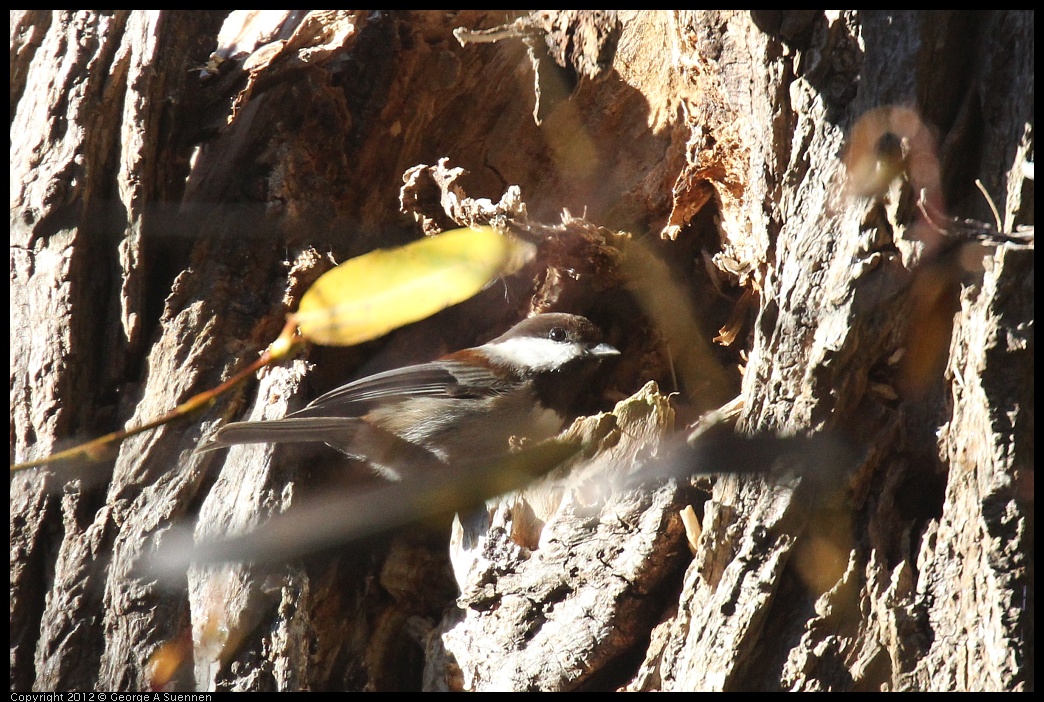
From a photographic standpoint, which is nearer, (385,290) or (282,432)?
(385,290)

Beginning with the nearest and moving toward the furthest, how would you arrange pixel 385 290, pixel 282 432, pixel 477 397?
1. pixel 385 290
2. pixel 282 432
3. pixel 477 397

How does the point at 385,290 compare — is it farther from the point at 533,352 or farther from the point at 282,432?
the point at 533,352

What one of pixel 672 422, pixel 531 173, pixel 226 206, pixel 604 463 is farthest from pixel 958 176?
pixel 226 206

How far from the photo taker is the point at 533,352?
2516mm

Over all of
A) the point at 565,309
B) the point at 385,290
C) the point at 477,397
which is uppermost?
the point at 565,309

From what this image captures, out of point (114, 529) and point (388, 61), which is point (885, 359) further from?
point (114, 529)

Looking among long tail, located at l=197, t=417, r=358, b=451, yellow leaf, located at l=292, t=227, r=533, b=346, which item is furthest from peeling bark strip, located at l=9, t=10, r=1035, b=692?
Answer: yellow leaf, located at l=292, t=227, r=533, b=346

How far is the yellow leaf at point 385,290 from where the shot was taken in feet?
5.37

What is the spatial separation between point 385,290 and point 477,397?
2.90ft

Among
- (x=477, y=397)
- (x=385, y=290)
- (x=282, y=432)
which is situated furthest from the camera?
(x=477, y=397)

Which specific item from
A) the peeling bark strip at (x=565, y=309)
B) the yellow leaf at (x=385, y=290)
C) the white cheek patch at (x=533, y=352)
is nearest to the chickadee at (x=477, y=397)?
the white cheek patch at (x=533, y=352)

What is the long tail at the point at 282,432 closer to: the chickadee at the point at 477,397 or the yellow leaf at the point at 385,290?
the chickadee at the point at 477,397

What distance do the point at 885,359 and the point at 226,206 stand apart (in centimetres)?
193

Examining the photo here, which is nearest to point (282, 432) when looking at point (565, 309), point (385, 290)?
point (385, 290)
